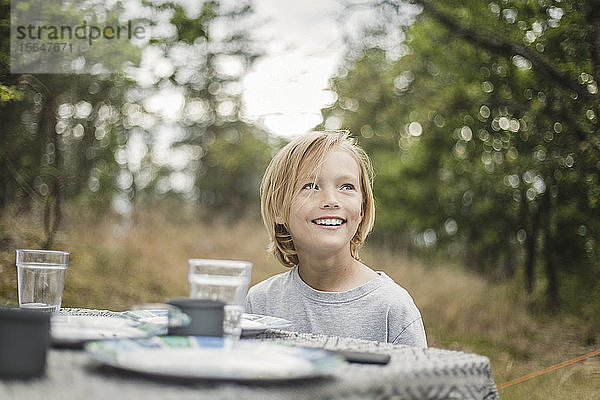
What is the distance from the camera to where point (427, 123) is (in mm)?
6023

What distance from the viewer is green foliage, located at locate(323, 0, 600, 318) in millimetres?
4363

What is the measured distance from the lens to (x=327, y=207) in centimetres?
144

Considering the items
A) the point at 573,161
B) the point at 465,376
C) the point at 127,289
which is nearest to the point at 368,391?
the point at 465,376

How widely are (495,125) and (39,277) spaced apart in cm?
478

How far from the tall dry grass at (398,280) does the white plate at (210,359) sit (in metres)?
2.99

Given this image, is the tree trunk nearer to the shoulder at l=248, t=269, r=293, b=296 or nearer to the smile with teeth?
the shoulder at l=248, t=269, r=293, b=296

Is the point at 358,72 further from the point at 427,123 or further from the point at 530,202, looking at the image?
the point at 530,202

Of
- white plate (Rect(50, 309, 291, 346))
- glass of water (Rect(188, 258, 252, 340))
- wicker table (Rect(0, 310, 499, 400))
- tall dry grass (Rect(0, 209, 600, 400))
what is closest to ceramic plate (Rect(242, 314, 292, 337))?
white plate (Rect(50, 309, 291, 346))

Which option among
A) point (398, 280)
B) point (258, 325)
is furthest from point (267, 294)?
point (398, 280)

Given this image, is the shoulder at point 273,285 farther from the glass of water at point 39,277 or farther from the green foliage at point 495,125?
the green foliage at point 495,125

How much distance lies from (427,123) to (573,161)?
170cm

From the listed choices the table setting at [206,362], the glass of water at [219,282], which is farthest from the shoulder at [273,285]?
the glass of water at [219,282]

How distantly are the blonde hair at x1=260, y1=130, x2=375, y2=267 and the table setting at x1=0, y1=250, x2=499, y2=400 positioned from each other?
1.76ft

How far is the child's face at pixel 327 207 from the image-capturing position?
145cm
